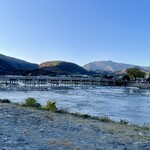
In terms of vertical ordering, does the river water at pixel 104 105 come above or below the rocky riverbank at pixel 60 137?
below

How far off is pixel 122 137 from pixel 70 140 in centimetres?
250

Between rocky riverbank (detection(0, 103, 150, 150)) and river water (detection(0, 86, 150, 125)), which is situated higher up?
rocky riverbank (detection(0, 103, 150, 150))

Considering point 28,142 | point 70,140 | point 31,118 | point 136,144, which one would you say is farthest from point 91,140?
point 31,118

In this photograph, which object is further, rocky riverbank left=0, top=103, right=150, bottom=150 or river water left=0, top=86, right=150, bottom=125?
river water left=0, top=86, right=150, bottom=125

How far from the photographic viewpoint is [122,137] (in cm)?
1368

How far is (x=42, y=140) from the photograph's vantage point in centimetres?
1191

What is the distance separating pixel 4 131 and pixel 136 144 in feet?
15.9

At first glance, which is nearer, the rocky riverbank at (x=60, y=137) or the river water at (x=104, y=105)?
the rocky riverbank at (x=60, y=137)

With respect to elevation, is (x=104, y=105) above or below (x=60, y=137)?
below

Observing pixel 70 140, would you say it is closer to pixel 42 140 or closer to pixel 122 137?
pixel 42 140

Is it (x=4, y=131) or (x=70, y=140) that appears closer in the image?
(x=70, y=140)

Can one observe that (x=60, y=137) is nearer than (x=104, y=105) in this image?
Yes

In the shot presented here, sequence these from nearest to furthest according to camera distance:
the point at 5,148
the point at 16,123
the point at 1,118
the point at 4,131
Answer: the point at 5,148 → the point at 4,131 → the point at 16,123 → the point at 1,118

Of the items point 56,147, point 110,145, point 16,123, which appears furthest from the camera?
point 16,123
